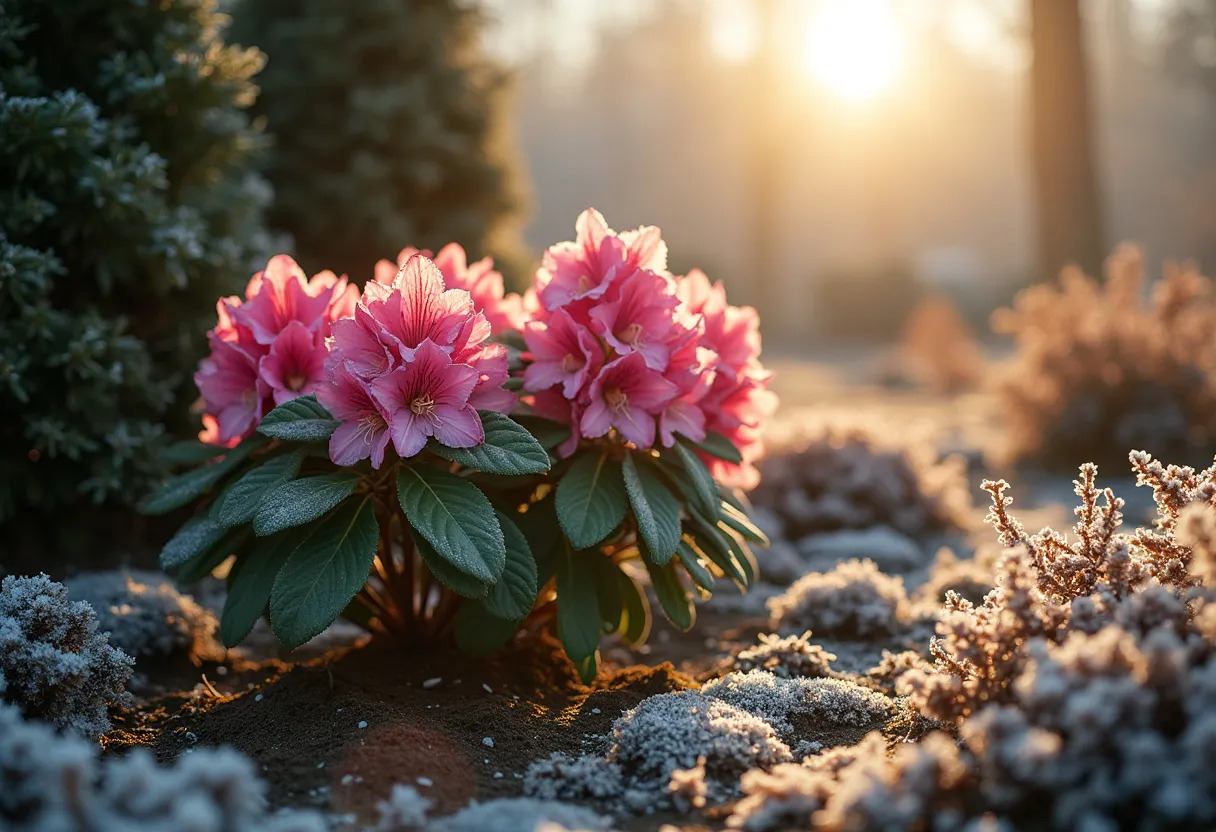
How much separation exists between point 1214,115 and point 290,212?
36150 mm

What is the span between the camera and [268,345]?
2.63 metres

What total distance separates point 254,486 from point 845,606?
6.67 feet

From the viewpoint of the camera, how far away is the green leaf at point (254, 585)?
2389mm

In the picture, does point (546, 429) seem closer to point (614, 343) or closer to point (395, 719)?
point (614, 343)

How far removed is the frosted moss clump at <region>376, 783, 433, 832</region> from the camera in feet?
6.16

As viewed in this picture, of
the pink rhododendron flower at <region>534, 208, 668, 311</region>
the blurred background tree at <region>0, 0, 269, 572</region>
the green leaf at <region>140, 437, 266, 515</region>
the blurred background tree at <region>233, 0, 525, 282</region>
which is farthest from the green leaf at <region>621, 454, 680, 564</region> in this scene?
the blurred background tree at <region>233, 0, 525, 282</region>

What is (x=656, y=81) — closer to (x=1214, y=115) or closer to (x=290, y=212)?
(x=1214, y=115)

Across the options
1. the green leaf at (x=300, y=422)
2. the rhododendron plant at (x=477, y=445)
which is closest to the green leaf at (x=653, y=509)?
the rhododendron plant at (x=477, y=445)

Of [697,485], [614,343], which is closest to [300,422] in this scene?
[614,343]

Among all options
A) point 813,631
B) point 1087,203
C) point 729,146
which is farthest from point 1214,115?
point 813,631

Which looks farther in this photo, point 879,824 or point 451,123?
point 451,123

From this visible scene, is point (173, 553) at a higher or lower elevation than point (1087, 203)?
lower

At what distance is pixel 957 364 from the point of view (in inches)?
524

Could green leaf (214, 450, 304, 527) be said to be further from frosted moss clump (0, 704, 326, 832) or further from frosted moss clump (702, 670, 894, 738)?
frosted moss clump (702, 670, 894, 738)
